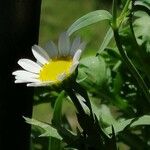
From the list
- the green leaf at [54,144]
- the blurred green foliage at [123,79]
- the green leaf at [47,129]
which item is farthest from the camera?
the blurred green foliage at [123,79]

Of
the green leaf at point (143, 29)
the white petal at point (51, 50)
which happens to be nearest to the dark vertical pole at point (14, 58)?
the white petal at point (51, 50)

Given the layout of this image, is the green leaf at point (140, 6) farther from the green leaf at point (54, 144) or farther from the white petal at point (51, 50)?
the green leaf at point (54, 144)

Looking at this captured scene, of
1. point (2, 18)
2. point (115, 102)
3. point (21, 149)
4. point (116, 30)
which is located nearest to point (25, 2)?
point (2, 18)

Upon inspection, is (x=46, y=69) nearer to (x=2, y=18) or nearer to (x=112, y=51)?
(x=2, y=18)

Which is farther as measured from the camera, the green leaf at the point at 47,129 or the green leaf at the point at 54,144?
the green leaf at the point at 54,144

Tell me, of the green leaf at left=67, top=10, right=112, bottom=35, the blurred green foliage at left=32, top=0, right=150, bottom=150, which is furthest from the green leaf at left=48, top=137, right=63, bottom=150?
the green leaf at left=67, top=10, right=112, bottom=35
